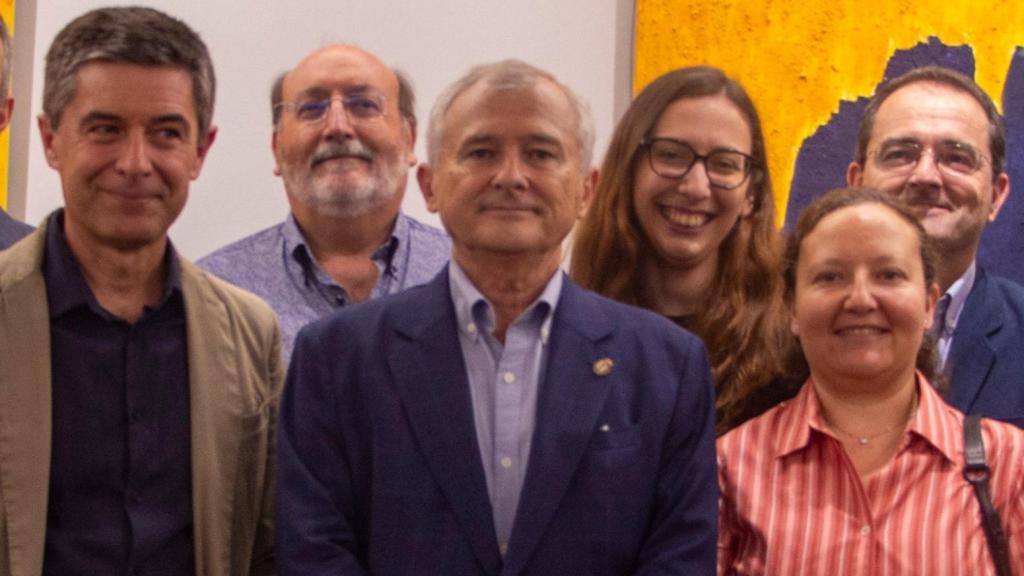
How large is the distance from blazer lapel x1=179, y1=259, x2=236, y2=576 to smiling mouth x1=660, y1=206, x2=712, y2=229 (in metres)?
0.89

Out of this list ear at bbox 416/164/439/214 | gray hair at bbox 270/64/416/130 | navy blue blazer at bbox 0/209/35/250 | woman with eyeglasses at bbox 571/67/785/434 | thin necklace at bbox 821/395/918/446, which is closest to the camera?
ear at bbox 416/164/439/214

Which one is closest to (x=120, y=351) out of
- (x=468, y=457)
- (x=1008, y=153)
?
(x=468, y=457)

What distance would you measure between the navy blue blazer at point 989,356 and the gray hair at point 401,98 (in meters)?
1.31

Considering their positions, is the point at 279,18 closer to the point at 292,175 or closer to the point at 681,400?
the point at 292,175

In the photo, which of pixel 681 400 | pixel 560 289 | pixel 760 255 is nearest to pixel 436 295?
pixel 560 289

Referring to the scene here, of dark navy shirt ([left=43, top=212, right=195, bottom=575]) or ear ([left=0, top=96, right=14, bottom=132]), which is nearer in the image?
dark navy shirt ([left=43, top=212, right=195, bottom=575])

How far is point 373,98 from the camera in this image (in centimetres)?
304

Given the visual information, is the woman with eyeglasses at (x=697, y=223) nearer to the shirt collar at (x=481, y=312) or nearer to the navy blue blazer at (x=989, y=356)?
the navy blue blazer at (x=989, y=356)

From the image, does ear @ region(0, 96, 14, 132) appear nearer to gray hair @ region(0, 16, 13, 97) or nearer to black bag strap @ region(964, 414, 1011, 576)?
gray hair @ region(0, 16, 13, 97)

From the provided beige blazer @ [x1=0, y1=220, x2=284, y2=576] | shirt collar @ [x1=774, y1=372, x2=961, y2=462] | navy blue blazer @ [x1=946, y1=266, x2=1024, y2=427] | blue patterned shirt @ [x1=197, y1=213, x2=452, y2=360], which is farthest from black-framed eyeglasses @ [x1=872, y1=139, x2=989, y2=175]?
beige blazer @ [x1=0, y1=220, x2=284, y2=576]

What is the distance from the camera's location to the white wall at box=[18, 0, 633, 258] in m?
3.46

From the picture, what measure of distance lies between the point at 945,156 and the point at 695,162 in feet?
1.95

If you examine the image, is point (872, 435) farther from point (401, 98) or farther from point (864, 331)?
point (401, 98)

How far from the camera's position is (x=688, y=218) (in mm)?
2621
